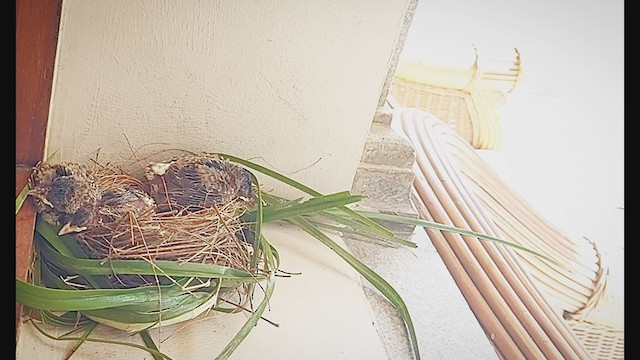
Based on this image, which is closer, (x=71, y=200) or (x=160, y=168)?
(x=71, y=200)

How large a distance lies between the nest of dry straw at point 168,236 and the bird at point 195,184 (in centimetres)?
1

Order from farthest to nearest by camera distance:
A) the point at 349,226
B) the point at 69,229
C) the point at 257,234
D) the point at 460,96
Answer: the point at 460,96 → the point at 349,226 → the point at 257,234 → the point at 69,229

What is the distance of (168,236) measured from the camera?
1.14 m

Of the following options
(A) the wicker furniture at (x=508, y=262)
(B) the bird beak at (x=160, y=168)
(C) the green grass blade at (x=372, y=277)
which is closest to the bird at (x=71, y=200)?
(B) the bird beak at (x=160, y=168)

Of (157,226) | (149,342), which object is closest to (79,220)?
(157,226)

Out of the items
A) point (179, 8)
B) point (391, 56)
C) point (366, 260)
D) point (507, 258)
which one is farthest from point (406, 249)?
point (179, 8)

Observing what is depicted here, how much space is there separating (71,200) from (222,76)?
39 centimetres

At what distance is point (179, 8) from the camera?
4.09 feet

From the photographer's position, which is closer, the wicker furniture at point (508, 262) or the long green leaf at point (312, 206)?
the long green leaf at point (312, 206)

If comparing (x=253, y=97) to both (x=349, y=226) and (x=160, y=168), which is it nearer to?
(x=160, y=168)

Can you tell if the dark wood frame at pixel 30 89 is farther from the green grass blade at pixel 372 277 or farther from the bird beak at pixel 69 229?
the green grass blade at pixel 372 277

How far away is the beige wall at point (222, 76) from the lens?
1.23 metres

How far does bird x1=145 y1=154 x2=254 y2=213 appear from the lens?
123cm

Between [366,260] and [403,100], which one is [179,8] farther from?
[403,100]
